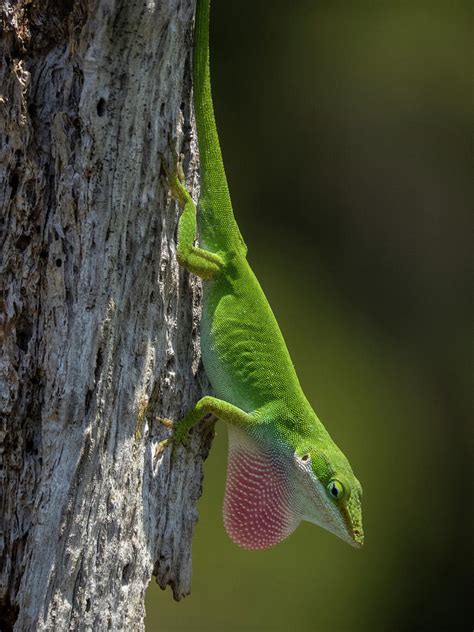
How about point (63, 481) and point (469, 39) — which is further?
point (469, 39)

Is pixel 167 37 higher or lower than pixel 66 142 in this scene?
higher

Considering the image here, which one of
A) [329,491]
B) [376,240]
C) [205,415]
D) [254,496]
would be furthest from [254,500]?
[376,240]

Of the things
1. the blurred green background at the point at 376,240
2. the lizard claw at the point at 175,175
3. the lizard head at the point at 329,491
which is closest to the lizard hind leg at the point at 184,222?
the lizard claw at the point at 175,175

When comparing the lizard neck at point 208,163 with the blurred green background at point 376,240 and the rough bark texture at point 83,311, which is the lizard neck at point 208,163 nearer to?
the rough bark texture at point 83,311

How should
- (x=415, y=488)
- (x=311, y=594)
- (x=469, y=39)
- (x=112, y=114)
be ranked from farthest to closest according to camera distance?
(x=469, y=39) → (x=415, y=488) → (x=311, y=594) → (x=112, y=114)

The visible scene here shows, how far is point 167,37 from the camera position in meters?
1.97

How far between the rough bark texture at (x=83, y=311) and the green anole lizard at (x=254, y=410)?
0.25m

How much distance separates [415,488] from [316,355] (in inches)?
34.5

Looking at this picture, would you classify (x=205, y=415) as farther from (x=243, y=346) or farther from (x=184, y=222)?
(x=184, y=222)

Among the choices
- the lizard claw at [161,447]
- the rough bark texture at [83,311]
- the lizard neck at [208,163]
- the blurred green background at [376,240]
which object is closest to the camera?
the rough bark texture at [83,311]

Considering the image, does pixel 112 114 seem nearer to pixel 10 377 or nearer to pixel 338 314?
pixel 10 377

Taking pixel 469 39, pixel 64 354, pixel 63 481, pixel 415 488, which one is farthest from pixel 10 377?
pixel 469 39

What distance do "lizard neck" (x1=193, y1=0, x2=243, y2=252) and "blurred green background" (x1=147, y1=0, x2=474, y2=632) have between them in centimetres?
240

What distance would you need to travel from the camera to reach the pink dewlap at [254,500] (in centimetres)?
225
